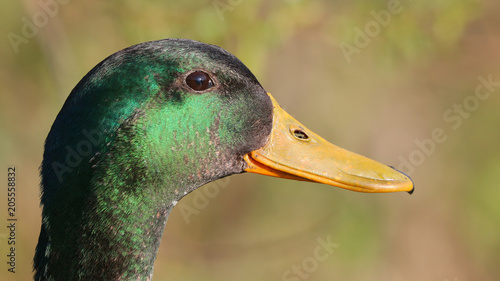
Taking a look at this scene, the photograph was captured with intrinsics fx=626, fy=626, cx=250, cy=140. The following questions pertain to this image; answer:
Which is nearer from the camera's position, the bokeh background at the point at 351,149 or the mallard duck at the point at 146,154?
the mallard duck at the point at 146,154

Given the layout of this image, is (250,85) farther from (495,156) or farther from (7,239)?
(495,156)

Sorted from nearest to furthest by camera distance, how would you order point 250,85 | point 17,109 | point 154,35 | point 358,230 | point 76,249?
point 76,249, point 250,85, point 154,35, point 17,109, point 358,230

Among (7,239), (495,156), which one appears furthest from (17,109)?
(495,156)

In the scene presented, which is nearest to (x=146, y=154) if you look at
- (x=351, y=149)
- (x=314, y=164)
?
(x=314, y=164)

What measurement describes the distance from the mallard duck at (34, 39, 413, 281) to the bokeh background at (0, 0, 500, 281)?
163 cm

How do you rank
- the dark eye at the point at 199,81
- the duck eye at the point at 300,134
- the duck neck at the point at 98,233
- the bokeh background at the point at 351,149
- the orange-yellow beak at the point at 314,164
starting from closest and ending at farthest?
the duck neck at the point at 98,233
the dark eye at the point at 199,81
the orange-yellow beak at the point at 314,164
the duck eye at the point at 300,134
the bokeh background at the point at 351,149

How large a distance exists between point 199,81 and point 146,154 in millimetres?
277

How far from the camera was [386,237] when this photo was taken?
456 centimetres

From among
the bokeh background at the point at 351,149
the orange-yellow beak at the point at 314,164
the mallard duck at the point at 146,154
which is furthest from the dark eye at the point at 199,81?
the bokeh background at the point at 351,149

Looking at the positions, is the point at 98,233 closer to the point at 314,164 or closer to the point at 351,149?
the point at 314,164

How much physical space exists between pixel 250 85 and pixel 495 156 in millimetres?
3199

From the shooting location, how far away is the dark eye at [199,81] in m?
1.90

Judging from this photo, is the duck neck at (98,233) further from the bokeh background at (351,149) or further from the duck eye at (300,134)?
the bokeh background at (351,149)

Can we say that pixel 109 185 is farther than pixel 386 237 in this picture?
No
